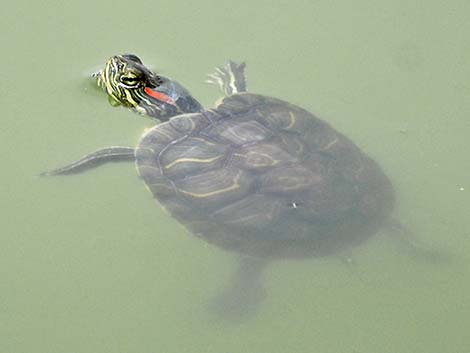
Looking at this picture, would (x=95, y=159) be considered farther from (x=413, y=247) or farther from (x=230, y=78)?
(x=413, y=247)

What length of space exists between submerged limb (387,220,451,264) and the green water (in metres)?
0.04

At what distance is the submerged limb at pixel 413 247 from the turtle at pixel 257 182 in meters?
0.08

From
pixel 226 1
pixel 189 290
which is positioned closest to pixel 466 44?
pixel 226 1

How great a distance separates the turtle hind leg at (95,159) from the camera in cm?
396

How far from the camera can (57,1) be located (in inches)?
197

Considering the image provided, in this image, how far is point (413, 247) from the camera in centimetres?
380

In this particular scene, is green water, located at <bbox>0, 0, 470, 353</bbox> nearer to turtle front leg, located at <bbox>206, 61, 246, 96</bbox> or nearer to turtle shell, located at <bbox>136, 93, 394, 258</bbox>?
turtle front leg, located at <bbox>206, 61, 246, 96</bbox>

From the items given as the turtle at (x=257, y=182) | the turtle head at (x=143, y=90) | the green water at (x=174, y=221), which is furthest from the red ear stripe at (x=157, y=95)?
the turtle at (x=257, y=182)

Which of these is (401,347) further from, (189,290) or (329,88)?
(329,88)

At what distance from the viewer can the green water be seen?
136 inches

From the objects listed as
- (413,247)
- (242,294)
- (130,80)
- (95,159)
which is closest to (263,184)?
(242,294)

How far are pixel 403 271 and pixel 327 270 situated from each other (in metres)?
0.39

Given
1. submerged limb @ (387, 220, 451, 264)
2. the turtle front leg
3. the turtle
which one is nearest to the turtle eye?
the turtle

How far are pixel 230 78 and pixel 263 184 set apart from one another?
105 cm
